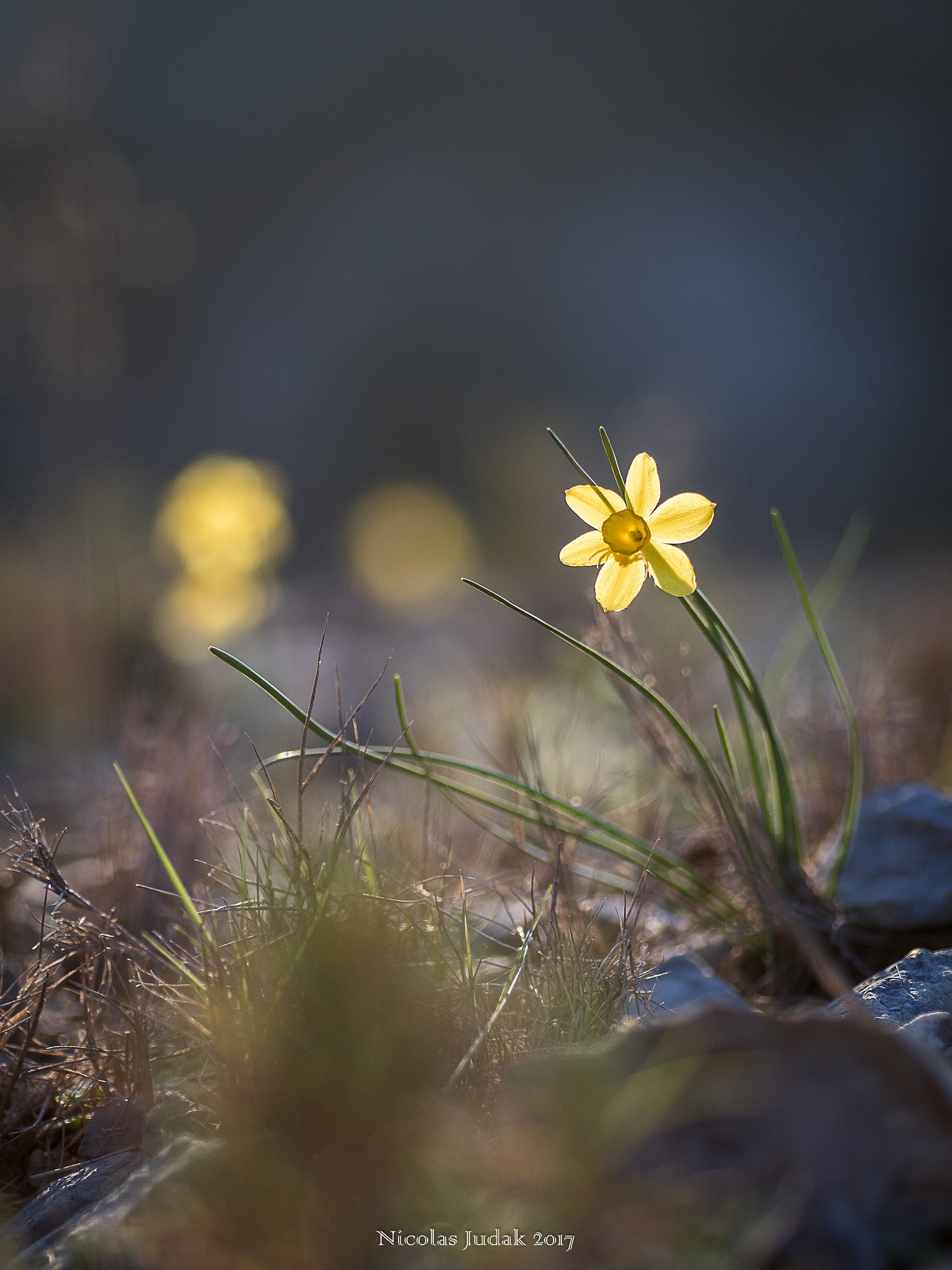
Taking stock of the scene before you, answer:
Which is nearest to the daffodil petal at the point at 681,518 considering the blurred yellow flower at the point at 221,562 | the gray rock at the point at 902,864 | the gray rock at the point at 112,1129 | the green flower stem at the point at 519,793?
the green flower stem at the point at 519,793

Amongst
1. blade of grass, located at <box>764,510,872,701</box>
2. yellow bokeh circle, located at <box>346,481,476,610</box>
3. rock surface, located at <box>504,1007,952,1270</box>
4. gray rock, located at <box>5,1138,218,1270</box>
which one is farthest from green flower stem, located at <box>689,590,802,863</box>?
yellow bokeh circle, located at <box>346,481,476,610</box>

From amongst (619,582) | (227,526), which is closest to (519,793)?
(619,582)

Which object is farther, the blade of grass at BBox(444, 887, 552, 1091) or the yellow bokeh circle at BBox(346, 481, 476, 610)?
the yellow bokeh circle at BBox(346, 481, 476, 610)

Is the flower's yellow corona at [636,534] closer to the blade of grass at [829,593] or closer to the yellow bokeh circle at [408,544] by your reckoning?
the blade of grass at [829,593]

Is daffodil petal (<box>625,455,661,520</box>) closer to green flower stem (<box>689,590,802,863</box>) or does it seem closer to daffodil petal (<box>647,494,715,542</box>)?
daffodil petal (<box>647,494,715,542</box>)

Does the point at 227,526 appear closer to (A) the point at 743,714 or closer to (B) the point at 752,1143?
(A) the point at 743,714

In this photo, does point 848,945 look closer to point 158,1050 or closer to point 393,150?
point 158,1050
